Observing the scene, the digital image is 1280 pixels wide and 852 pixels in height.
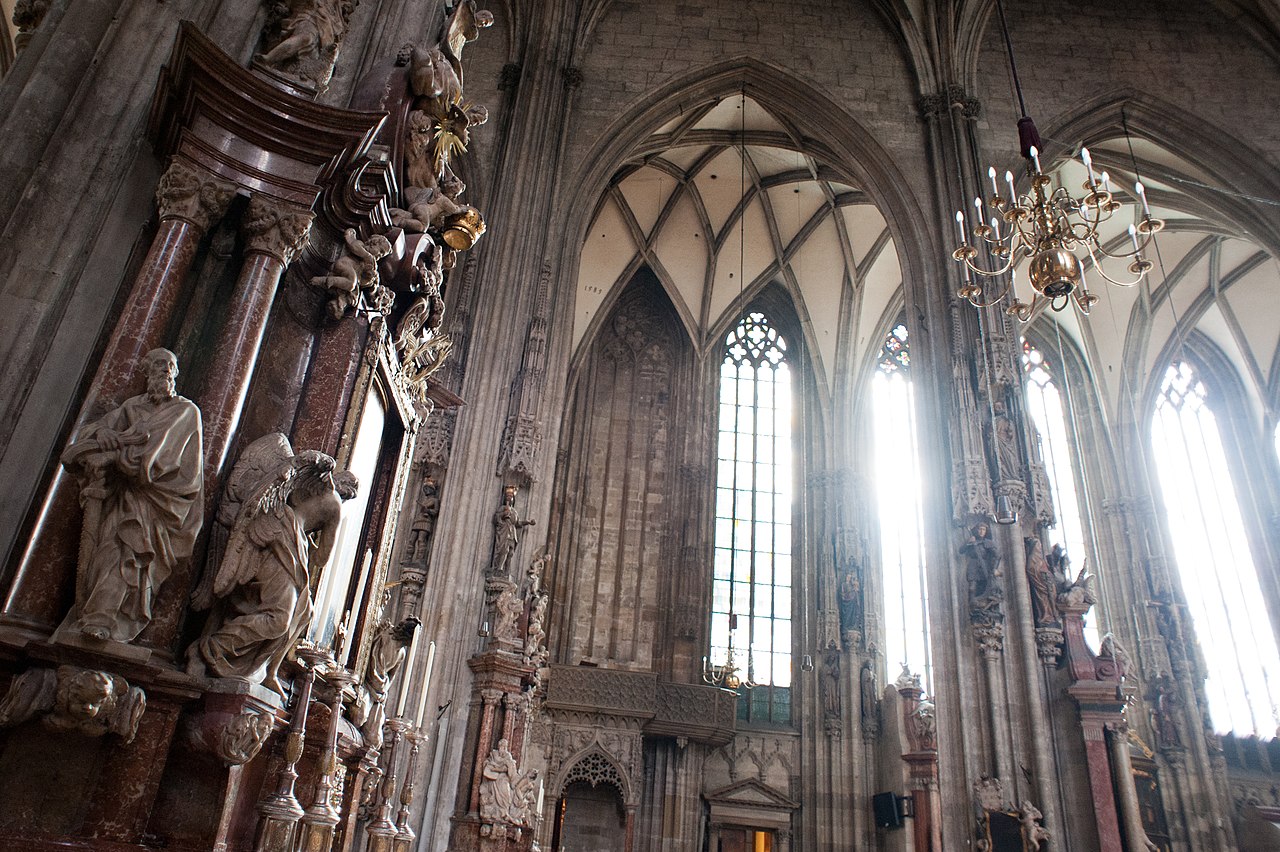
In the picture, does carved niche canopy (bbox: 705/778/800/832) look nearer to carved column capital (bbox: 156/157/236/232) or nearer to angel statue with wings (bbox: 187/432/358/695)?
angel statue with wings (bbox: 187/432/358/695)

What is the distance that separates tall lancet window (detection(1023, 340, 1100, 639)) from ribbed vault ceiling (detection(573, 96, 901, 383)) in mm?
3876

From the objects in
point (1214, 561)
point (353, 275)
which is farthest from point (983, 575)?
point (1214, 561)

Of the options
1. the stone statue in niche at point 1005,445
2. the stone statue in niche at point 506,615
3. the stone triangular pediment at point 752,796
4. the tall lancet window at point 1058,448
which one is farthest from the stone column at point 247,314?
the tall lancet window at point 1058,448

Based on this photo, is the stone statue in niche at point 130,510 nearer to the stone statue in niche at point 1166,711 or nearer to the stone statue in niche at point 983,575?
the stone statue in niche at point 983,575

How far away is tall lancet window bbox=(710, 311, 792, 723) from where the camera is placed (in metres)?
16.9

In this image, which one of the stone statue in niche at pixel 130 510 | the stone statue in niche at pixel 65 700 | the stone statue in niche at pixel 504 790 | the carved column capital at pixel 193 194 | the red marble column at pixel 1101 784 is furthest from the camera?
the red marble column at pixel 1101 784

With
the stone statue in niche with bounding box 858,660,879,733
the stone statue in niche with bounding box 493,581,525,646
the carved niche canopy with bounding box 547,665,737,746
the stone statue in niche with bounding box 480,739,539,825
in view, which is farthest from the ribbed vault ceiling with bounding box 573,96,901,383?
the stone statue in niche with bounding box 480,739,539,825

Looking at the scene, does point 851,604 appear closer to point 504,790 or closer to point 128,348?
point 504,790

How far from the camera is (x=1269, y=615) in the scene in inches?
688

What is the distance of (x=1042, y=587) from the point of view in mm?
10555

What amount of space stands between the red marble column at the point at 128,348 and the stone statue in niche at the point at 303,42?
981 mm

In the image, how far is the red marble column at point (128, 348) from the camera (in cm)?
302

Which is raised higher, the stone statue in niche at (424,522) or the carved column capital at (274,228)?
the stone statue in niche at (424,522)

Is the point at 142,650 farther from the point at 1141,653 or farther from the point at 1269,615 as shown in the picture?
the point at 1269,615
